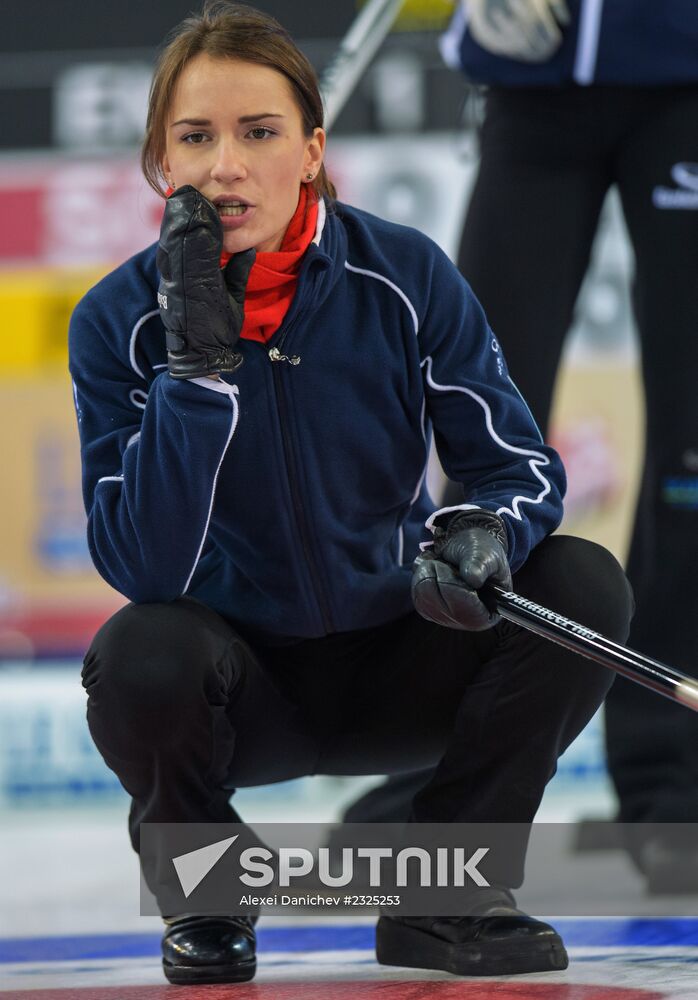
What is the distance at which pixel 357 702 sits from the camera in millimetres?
1408

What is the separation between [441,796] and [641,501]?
2.09 feet

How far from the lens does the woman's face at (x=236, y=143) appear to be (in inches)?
50.1

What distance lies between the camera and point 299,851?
1383 millimetres

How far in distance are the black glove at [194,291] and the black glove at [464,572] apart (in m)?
0.23

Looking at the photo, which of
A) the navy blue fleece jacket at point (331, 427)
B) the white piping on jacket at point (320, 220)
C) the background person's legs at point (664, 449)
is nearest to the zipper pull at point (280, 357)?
the navy blue fleece jacket at point (331, 427)

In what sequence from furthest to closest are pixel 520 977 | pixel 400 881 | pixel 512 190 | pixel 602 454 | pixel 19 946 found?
pixel 602 454 → pixel 512 190 → pixel 19 946 → pixel 400 881 → pixel 520 977

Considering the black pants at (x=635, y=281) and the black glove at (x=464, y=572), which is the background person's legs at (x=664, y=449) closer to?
the black pants at (x=635, y=281)

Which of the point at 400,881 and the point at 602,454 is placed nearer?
the point at 400,881

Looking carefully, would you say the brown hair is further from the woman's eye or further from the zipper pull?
the zipper pull

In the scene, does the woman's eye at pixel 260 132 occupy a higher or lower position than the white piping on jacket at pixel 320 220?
higher

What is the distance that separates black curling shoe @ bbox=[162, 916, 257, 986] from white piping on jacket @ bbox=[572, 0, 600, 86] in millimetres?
1049

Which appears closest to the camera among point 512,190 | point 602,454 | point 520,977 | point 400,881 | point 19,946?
point 520,977

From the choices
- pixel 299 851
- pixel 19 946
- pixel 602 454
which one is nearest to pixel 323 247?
pixel 299 851

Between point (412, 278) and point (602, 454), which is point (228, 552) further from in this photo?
point (602, 454)
